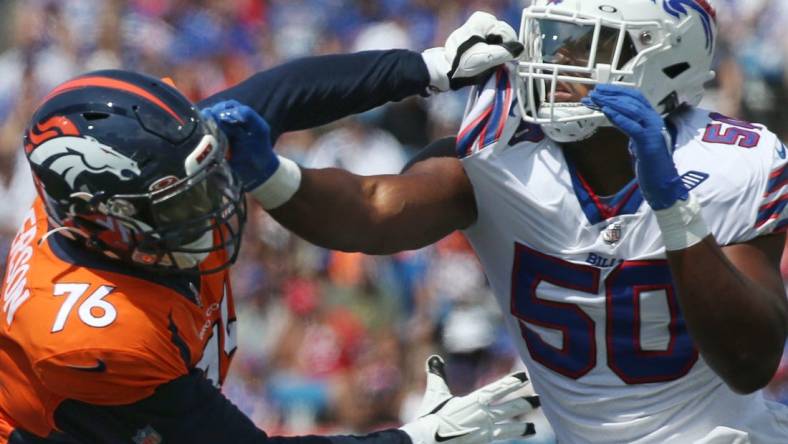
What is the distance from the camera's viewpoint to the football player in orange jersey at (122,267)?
2951mm

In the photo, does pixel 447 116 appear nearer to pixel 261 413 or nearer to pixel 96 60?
pixel 261 413

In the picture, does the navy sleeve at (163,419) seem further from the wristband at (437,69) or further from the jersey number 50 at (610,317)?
the wristband at (437,69)

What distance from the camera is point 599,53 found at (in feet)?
10.6

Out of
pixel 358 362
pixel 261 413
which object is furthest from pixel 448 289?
pixel 261 413

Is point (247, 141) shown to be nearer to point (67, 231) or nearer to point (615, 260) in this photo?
point (67, 231)

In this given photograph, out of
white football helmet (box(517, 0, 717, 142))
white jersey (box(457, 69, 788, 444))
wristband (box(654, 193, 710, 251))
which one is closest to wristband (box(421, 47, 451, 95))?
white jersey (box(457, 69, 788, 444))

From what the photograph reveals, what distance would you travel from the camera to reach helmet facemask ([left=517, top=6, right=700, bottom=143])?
3.15m

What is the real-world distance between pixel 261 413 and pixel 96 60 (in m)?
2.15

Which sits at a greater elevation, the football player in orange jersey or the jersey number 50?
the football player in orange jersey

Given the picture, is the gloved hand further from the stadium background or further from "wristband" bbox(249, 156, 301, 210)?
the stadium background

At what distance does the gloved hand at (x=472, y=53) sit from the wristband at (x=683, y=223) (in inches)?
24.3

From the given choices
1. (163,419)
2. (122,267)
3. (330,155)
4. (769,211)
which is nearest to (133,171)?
(122,267)

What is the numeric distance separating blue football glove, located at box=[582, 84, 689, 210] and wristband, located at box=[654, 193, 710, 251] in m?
0.02

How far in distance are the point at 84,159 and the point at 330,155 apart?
12.0 feet
